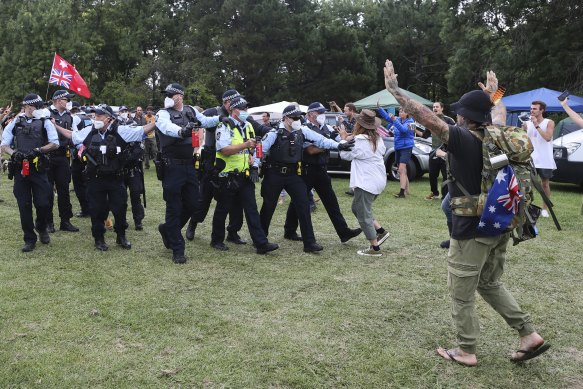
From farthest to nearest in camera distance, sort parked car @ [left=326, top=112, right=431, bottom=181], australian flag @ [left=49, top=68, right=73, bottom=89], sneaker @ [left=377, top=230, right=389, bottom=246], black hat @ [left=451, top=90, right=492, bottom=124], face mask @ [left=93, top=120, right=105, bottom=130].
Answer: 1. australian flag @ [left=49, top=68, right=73, bottom=89]
2. parked car @ [left=326, top=112, right=431, bottom=181]
3. sneaker @ [left=377, top=230, right=389, bottom=246]
4. face mask @ [left=93, top=120, right=105, bottom=130]
5. black hat @ [left=451, top=90, right=492, bottom=124]

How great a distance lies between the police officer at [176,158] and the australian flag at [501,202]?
3762 mm

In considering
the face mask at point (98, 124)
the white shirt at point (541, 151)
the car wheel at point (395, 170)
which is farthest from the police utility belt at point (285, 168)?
the car wheel at point (395, 170)

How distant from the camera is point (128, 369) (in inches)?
152

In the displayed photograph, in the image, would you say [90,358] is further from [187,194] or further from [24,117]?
[24,117]

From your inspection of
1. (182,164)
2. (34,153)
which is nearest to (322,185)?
(182,164)

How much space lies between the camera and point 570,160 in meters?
12.5

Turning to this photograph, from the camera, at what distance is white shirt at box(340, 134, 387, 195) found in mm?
6914

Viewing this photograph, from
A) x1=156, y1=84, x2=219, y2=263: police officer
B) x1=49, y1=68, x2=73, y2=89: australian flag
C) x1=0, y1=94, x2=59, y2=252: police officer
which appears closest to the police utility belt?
x1=156, y1=84, x2=219, y2=263: police officer

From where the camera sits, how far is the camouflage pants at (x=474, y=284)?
387cm

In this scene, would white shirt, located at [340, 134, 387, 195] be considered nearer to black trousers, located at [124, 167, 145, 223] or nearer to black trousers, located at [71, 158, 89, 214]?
black trousers, located at [124, 167, 145, 223]

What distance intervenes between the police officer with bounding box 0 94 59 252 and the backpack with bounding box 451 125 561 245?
17.6 feet

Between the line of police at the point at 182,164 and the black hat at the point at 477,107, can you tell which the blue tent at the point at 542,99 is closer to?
the line of police at the point at 182,164

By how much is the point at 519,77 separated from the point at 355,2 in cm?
1908

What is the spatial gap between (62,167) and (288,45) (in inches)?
946
